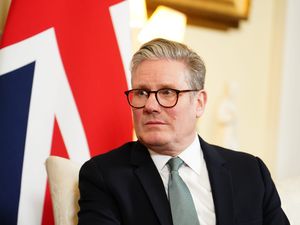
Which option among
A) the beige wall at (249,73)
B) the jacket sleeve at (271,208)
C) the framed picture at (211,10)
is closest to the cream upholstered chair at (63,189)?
the jacket sleeve at (271,208)

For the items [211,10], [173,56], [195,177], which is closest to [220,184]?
[195,177]

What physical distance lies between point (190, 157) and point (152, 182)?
163mm

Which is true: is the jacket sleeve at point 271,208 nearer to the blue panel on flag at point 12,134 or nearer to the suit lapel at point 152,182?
the suit lapel at point 152,182

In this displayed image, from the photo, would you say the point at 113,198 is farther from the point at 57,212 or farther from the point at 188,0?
the point at 188,0

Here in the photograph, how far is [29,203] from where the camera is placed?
1.65 meters

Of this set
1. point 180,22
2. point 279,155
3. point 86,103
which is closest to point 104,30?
point 86,103

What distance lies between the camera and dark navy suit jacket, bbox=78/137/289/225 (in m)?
1.39

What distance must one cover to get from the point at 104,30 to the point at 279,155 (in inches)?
75.1

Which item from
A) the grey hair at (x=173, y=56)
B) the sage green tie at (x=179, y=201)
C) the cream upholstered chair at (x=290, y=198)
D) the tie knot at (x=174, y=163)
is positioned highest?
the grey hair at (x=173, y=56)

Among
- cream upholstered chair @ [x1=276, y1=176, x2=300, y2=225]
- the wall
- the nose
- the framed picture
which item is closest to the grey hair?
the nose

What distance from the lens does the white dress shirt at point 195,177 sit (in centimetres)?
146

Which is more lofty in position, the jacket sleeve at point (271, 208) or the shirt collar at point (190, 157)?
the shirt collar at point (190, 157)

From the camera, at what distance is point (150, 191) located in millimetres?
1414

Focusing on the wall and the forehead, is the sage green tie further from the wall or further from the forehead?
the wall
